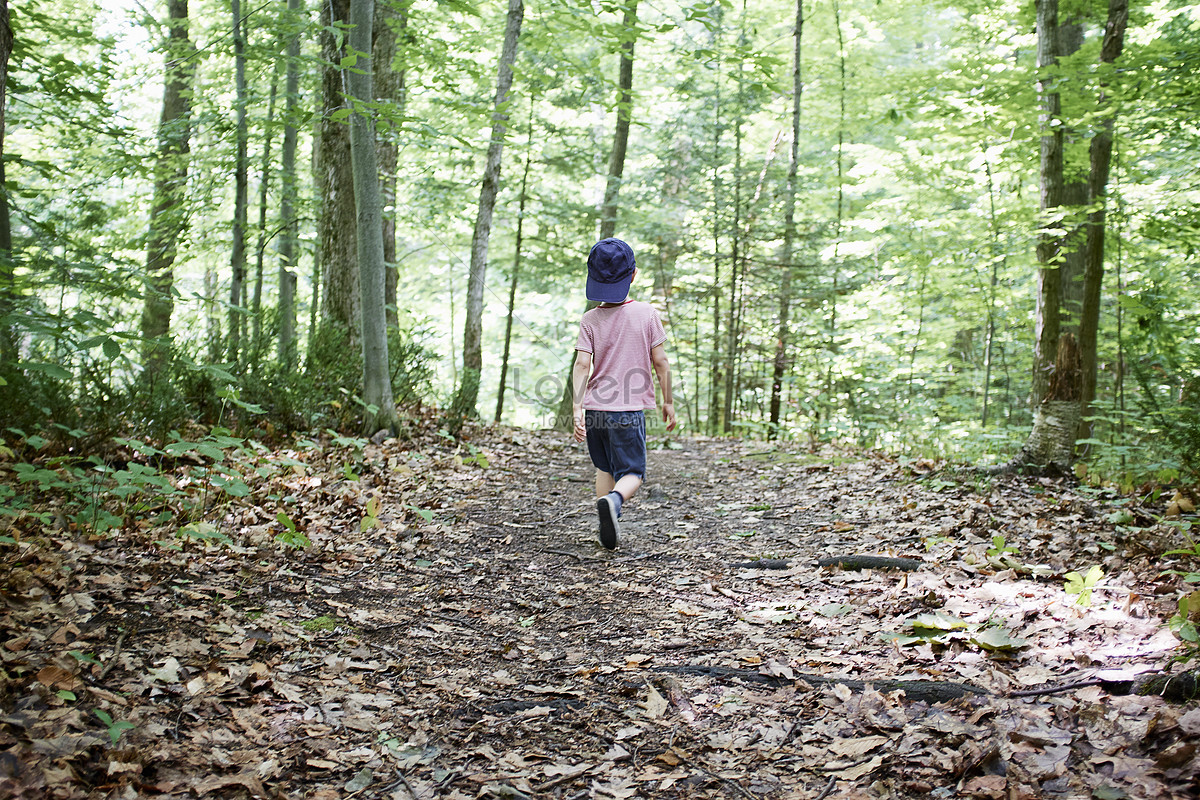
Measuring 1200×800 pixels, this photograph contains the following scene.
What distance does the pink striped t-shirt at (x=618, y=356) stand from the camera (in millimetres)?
5242

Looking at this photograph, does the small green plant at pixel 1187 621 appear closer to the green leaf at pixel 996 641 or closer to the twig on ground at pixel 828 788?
the green leaf at pixel 996 641

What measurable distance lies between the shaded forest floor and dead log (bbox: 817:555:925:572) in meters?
0.12

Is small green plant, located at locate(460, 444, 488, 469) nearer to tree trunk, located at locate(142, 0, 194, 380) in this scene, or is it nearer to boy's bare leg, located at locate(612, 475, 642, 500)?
boy's bare leg, located at locate(612, 475, 642, 500)

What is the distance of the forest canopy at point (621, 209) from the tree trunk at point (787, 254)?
73 mm

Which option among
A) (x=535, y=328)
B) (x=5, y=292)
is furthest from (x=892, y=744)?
(x=535, y=328)

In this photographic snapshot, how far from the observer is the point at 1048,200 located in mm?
6898

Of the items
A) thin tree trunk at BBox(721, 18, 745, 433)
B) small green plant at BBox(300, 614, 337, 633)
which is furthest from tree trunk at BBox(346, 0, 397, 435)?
thin tree trunk at BBox(721, 18, 745, 433)

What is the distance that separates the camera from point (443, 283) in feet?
86.3

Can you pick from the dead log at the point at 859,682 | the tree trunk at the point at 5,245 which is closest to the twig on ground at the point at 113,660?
the tree trunk at the point at 5,245

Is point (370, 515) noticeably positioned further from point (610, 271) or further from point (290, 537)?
point (610, 271)

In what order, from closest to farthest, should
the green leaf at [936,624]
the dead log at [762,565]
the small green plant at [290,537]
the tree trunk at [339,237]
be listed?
1. the green leaf at [936,624]
2. the small green plant at [290,537]
3. the dead log at [762,565]
4. the tree trunk at [339,237]

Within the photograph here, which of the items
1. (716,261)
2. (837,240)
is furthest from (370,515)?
(837,240)

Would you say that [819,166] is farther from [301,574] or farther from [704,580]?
[301,574]

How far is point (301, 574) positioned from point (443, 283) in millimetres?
23160
